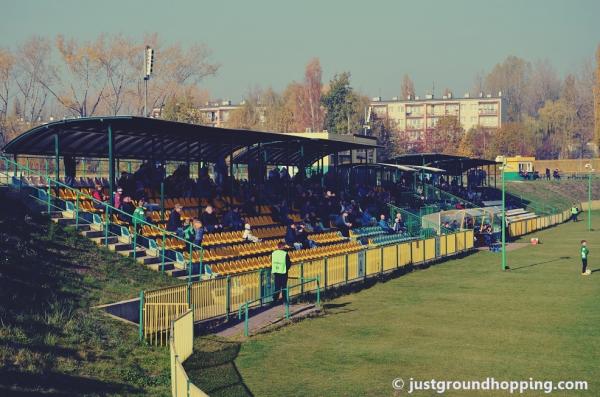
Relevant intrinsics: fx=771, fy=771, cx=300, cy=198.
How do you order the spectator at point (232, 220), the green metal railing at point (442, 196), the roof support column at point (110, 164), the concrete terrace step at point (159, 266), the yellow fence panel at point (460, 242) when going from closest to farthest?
the concrete terrace step at point (159, 266) < the roof support column at point (110, 164) < the spectator at point (232, 220) < the yellow fence panel at point (460, 242) < the green metal railing at point (442, 196)

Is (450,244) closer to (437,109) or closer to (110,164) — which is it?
(110,164)

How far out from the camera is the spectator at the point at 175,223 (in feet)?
92.9

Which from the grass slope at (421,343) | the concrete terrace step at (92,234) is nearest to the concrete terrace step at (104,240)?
the concrete terrace step at (92,234)

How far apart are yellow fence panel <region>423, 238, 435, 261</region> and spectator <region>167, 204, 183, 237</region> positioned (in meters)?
14.1

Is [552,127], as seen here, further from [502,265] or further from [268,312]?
[268,312]

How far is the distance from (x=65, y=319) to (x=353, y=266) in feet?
48.1

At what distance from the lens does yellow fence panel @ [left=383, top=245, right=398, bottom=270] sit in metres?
33.4

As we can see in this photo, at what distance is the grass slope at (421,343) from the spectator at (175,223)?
640 cm

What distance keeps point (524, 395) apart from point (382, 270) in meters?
18.2

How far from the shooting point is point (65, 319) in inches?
707

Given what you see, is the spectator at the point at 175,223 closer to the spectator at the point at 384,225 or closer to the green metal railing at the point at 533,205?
the spectator at the point at 384,225

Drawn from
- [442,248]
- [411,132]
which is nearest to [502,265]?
[442,248]

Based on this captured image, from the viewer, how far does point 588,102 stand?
14575cm

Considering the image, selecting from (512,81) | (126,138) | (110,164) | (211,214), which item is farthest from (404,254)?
(512,81)
